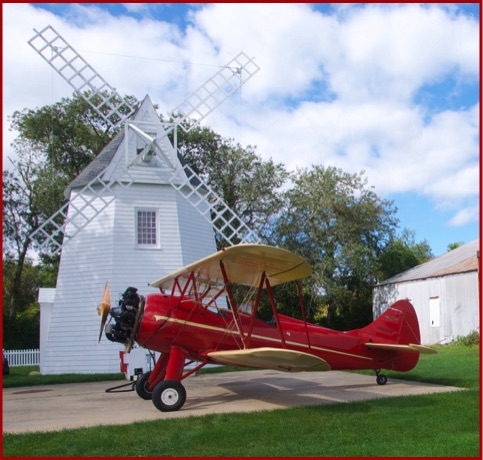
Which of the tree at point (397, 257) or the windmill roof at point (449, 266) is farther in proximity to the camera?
the tree at point (397, 257)

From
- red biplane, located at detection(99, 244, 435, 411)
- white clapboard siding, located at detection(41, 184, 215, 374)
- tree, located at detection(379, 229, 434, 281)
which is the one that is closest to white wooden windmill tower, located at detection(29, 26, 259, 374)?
white clapboard siding, located at detection(41, 184, 215, 374)

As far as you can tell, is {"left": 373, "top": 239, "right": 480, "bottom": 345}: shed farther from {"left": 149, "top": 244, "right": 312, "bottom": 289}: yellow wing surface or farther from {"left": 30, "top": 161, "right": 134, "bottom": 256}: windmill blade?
{"left": 149, "top": 244, "right": 312, "bottom": 289}: yellow wing surface

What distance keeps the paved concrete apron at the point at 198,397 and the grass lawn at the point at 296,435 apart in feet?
3.10

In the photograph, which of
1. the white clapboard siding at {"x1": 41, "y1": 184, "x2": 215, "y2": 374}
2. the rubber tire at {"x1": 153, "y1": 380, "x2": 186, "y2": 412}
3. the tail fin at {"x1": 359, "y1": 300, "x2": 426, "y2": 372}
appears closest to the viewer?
the rubber tire at {"x1": 153, "y1": 380, "x2": 186, "y2": 412}

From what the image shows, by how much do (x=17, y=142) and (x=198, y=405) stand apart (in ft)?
97.1

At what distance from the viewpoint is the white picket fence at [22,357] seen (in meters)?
25.2

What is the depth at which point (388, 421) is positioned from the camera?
8203mm

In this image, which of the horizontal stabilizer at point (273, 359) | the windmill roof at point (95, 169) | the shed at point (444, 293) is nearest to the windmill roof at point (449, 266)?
the shed at point (444, 293)

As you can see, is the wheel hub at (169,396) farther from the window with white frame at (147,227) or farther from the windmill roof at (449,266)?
the windmill roof at (449,266)

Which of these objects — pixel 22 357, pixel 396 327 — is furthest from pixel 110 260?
pixel 396 327

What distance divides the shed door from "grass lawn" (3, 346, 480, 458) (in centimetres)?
1883

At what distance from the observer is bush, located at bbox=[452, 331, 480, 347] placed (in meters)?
23.5

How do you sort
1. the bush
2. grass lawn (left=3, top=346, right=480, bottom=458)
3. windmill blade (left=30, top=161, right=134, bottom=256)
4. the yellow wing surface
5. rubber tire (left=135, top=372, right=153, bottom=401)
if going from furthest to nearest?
1. the bush
2. windmill blade (left=30, top=161, right=134, bottom=256)
3. rubber tire (left=135, top=372, right=153, bottom=401)
4. the yellow wing surface
5. grass lawn (left=3, top=346, right=480, bottom=458)

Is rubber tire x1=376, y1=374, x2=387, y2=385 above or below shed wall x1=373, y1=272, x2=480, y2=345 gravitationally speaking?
below
